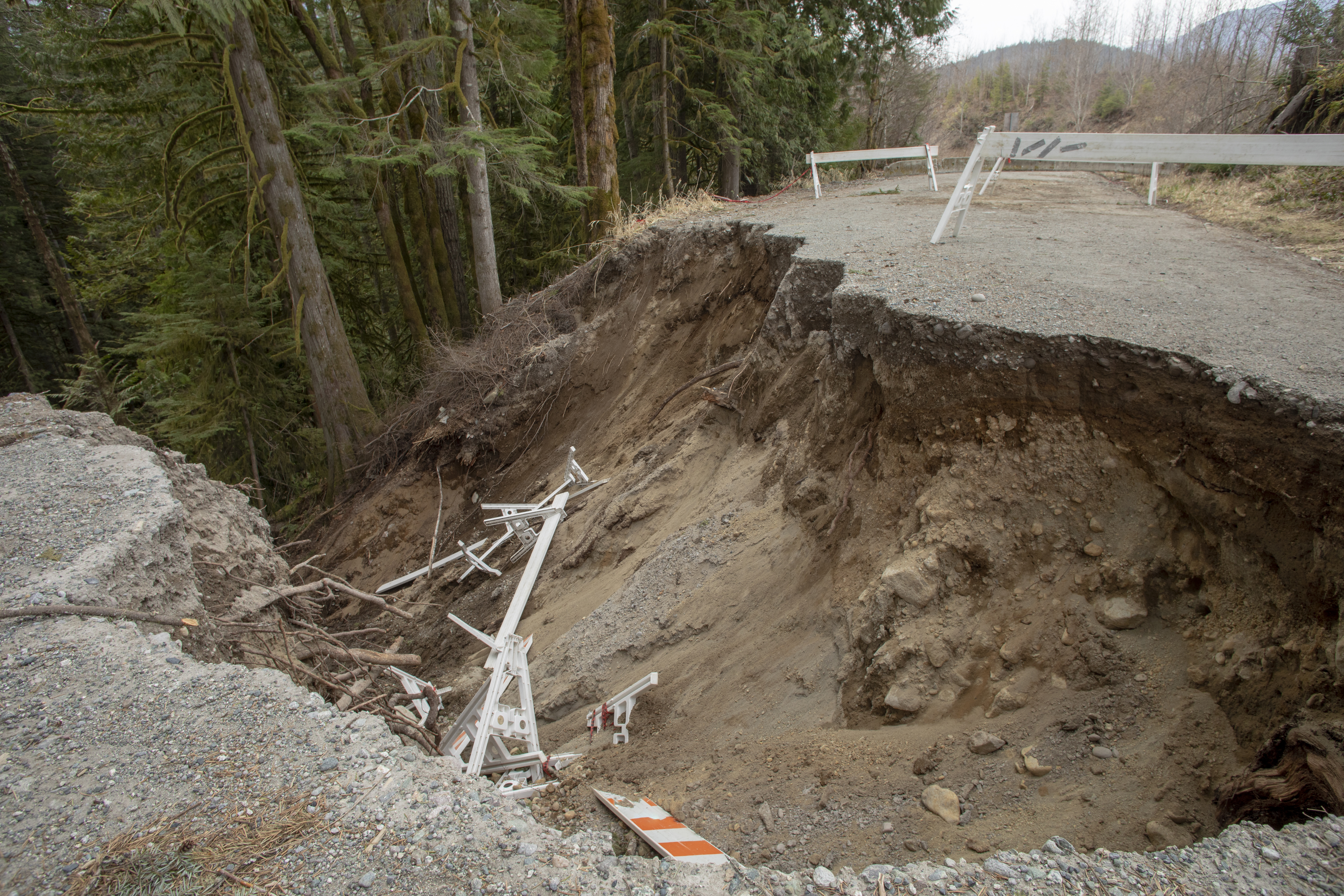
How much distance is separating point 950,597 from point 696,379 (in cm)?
440

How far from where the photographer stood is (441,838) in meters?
2.47

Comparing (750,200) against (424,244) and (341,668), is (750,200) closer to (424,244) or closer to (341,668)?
(424,244)

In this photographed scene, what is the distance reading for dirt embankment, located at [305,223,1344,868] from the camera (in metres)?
2.95

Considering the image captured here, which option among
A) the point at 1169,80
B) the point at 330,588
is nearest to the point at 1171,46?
the point at 1169,80

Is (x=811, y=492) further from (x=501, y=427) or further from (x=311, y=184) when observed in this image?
(x=311, y=184)

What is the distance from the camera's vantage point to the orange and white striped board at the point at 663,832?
2.62 metres

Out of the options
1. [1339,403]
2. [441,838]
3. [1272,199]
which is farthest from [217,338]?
[1272,199]

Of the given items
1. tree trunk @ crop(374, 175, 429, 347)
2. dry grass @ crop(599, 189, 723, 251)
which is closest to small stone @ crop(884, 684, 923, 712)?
dry grass @ crop(599, 189, 723, 251)

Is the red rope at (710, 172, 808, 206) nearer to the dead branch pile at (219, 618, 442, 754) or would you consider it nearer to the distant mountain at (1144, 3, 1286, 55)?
the dead branch pile at (219, 618, 442, 754)

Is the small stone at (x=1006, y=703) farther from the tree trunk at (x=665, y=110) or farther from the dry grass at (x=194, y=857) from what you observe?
the tree trunk at (x=665, y=110)

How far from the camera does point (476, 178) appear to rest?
10328 millimetres

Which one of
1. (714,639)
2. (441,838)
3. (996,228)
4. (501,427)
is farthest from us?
(501,427)

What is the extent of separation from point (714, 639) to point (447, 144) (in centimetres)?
776

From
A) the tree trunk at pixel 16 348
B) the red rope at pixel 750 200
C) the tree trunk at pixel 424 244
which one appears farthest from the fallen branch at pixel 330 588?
the tree trunk at pixel 16 348
